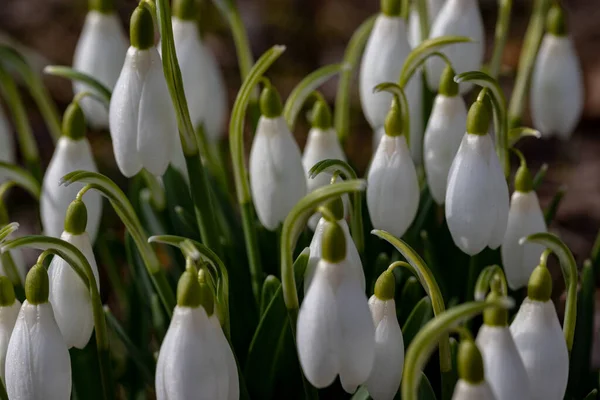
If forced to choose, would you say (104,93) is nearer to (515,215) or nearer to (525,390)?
(515,215)

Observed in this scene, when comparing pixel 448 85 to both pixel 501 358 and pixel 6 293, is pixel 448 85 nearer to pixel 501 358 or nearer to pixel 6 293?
pixel 501 358

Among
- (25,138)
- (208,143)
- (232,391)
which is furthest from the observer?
(208,143)

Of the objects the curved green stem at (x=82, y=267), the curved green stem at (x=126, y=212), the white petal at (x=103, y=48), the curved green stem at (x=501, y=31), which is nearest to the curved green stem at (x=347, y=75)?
the curved green stem at (x=501, y=31)

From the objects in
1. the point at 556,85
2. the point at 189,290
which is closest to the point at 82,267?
the point at 189,290

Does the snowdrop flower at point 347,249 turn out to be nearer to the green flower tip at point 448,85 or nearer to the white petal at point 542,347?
the white petal at point 542,347

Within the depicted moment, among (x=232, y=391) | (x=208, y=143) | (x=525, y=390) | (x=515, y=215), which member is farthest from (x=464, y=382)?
(x=208, y=143)

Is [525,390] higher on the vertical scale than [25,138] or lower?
lower
